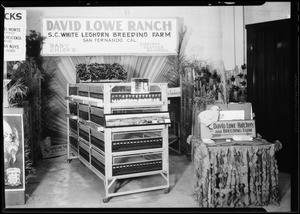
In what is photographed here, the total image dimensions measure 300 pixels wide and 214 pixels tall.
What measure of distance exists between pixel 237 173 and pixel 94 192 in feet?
6.85

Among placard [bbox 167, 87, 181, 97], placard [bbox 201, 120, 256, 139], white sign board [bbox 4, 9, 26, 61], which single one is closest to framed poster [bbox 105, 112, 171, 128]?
placard [bbox 201, 120, 256, 139]

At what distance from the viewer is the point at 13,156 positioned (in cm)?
420

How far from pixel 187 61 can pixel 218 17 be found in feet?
4.37

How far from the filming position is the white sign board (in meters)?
4.13

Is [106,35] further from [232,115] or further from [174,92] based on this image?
[232,115]

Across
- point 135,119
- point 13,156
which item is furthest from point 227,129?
point 13,156

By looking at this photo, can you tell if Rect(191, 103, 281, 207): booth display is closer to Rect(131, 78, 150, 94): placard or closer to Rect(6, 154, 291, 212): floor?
Rect(6, 154, 291, 212): floor

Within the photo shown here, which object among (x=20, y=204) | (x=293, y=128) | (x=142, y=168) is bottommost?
(x=20, y=204)

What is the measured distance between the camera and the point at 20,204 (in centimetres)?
421

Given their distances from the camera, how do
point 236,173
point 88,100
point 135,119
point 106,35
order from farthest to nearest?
point 106,35
point 88,100
point 135,119
point 236,173

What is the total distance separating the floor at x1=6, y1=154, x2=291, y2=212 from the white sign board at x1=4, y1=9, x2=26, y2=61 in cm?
192

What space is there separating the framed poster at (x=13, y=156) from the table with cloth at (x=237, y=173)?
2314mm
